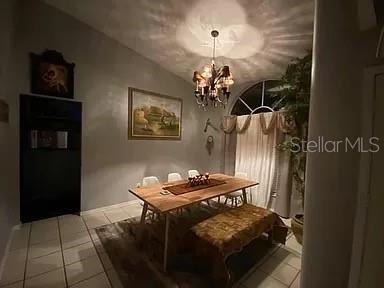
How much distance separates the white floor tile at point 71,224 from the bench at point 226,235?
73.2 inches

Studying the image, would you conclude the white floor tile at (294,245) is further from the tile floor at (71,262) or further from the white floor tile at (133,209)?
the white floor tile at (133,209)

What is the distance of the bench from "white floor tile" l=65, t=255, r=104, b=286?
41.2 inches

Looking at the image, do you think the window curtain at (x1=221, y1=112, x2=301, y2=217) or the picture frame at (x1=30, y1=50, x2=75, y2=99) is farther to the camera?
the window curtain at (x1=221, y1=112, x2=301, y2=217)

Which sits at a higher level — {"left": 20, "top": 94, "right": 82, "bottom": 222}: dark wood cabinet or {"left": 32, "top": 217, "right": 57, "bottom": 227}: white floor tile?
{"left": 20, "top": 94, "right": 82, "bottom": 222}: dark wood cabinet

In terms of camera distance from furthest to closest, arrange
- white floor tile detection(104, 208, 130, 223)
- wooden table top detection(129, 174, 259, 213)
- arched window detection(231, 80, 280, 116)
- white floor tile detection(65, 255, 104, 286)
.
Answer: arched window detection(231, 80, 280, 116)
white floor tile detection(104, 208, 130, 223)
wooden table top detection(129, 174, 259, 213)
white floor tile detection(65, 255, 104, 286)

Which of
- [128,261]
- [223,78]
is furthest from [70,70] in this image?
[128,261]

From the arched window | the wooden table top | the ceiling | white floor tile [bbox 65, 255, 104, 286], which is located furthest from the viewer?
the arched window

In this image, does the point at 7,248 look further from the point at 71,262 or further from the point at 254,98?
the point at 254,98

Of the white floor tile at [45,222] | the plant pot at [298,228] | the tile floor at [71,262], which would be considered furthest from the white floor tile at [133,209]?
the plant pot at [298,228]

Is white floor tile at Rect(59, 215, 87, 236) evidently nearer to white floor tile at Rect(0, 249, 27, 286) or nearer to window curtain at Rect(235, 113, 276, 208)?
white floor tile at Rect(0, 249, 27, 286)

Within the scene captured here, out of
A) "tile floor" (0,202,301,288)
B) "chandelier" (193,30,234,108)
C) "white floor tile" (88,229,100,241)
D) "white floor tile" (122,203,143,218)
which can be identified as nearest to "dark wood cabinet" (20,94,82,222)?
"tile floor" (0,202,301,288)

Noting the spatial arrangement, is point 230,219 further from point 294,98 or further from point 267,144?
point 267,144

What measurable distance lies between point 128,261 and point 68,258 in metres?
0.70

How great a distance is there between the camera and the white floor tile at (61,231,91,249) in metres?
2.46
